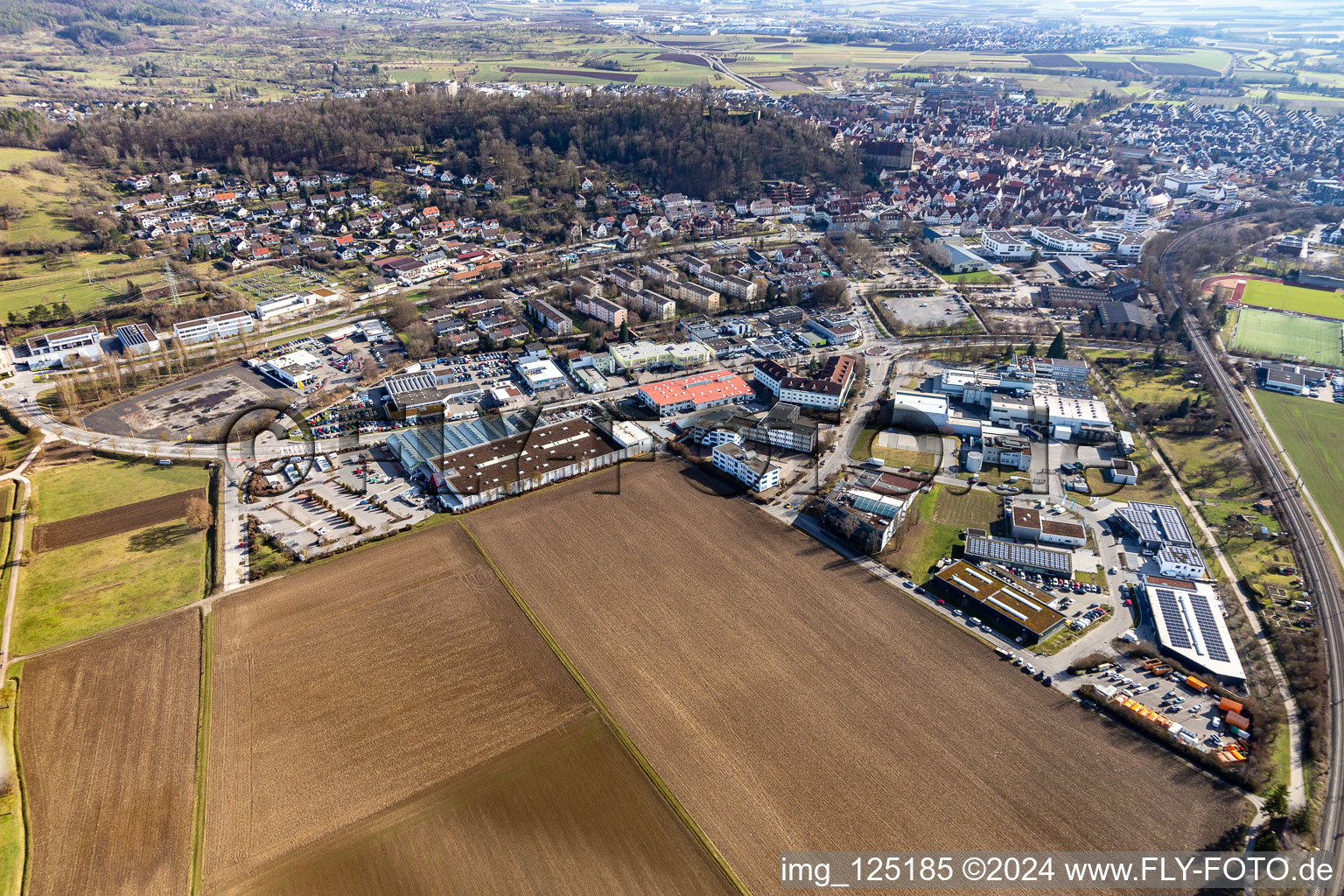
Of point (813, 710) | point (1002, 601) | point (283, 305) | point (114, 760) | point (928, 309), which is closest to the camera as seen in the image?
point (114, 760)

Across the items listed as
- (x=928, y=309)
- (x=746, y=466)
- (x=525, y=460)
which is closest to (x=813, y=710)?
(x=746, y=466)

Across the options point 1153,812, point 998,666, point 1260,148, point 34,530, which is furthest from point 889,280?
point 1260,148

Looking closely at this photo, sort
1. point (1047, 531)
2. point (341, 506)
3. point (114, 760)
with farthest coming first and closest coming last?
1. point (341, 506)
2. point (1047, 531)
3. point (114, 760)

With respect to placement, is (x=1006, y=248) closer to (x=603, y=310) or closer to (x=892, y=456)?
(x=892, y=456)

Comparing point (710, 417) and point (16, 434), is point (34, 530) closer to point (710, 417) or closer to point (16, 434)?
point (16, 434)

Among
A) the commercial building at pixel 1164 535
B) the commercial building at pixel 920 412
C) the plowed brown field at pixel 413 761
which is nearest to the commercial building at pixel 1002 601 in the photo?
the commercial building at pixel 1164 535

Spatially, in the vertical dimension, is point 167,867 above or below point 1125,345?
below
